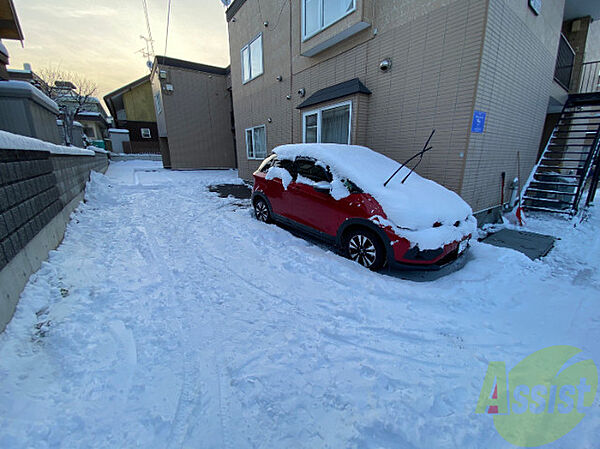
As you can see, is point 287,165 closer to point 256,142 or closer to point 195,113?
point 256,142

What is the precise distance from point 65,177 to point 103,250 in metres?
1.92

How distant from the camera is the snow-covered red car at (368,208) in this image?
10.5 ft

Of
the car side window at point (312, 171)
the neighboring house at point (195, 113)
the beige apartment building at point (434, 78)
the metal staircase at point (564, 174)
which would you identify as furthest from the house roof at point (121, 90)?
the metal staircase at point (564, 174)

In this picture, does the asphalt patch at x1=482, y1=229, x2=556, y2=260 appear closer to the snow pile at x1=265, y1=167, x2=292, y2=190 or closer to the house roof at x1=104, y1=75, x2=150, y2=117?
the snow pile at x1=265, y1=167, x2=292, y2=190

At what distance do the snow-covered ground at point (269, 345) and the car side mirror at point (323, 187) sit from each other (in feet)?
3.11

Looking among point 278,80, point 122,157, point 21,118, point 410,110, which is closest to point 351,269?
point 410,110

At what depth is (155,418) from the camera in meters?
1.54

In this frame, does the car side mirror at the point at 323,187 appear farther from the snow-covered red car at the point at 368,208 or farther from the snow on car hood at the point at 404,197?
the snow on car hood at the point at 404,197

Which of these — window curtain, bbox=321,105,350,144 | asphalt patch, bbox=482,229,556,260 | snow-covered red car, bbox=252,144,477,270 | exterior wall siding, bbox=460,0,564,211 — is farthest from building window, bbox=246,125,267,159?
asphalt patch, bbox=482,229,556,260

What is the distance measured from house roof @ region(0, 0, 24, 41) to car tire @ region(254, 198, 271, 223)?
8292 millimetres

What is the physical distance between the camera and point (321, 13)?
21.9 ft

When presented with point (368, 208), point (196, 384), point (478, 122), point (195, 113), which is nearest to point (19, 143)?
point (196, 384)

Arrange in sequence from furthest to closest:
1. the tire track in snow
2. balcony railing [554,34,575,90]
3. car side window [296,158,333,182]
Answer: balcony railing [554,34,575,90] → car side window [296,158,333,182] → the tire track in snow

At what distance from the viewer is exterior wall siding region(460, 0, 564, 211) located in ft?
15.2
